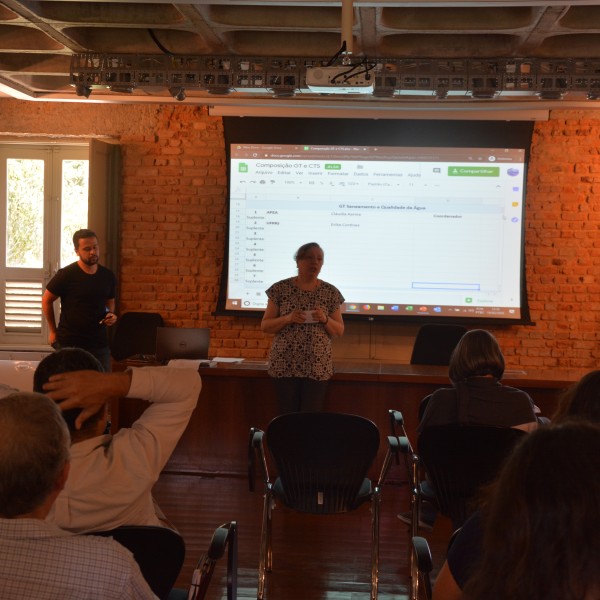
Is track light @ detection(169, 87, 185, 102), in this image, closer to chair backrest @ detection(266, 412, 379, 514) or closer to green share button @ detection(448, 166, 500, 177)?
green share button @ detection(448, 166, 500, 177)

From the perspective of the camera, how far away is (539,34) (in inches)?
230

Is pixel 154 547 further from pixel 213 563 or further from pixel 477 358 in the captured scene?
pixel 477 358

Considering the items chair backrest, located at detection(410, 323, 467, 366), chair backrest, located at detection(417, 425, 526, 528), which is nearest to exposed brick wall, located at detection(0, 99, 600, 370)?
chair backrest, located at detection(410, 323, 467, 366)

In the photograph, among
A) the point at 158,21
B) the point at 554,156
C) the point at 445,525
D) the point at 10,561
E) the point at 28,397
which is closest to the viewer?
the point at 10,561

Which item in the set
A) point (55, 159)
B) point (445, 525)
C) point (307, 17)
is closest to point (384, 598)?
point (445, 525)

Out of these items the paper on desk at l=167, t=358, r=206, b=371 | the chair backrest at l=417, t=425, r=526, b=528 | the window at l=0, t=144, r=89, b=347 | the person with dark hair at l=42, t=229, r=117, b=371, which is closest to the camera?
the chair backrest at l=417, t=425, r=526, b=528

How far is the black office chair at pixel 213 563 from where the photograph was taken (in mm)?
2348

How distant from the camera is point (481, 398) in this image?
3896 millimetres

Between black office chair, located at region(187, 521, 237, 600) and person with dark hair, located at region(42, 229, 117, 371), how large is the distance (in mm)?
3373

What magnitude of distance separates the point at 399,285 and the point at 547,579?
267 inches

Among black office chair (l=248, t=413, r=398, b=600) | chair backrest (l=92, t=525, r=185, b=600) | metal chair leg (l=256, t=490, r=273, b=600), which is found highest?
chair backrest (l=92, t=525, r=185, b=600)

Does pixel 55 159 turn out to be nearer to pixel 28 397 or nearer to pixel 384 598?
pixel 384 598

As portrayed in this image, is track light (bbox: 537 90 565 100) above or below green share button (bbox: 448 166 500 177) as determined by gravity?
above

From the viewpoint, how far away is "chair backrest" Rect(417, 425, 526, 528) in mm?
3566
